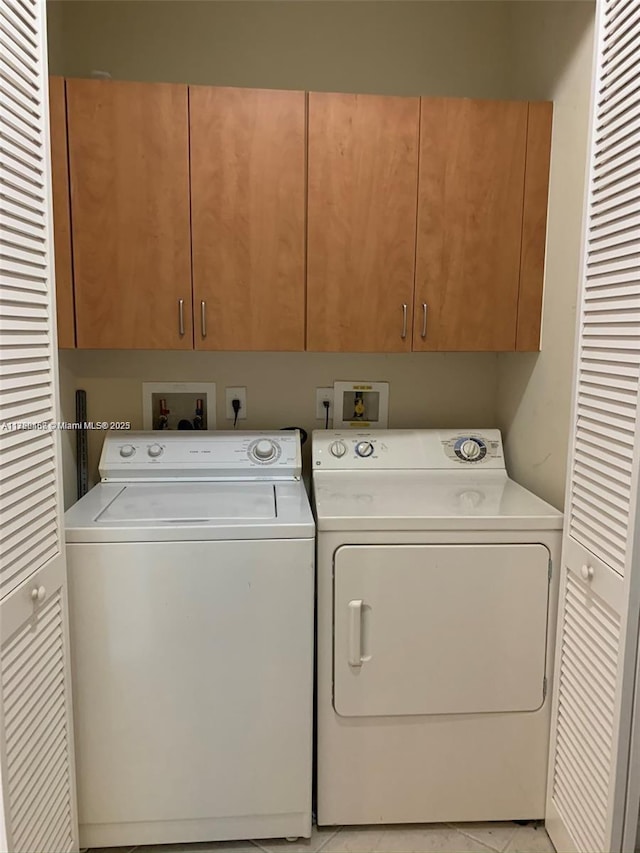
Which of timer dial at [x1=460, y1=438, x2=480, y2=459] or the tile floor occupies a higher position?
timer dial at [x1=460, y1=438, x2=480, y2=459]

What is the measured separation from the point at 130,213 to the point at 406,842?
Result: 203 cm

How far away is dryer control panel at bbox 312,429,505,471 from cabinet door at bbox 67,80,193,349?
626 millimetres

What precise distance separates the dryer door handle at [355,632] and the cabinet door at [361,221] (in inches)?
31.1

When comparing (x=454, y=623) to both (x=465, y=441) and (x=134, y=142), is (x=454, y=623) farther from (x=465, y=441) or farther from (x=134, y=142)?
(x=134, y=142)

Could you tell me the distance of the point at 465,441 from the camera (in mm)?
2178

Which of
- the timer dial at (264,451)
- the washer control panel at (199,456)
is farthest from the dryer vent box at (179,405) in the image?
the timer dial at (264,451)

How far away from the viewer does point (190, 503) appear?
1.78 m

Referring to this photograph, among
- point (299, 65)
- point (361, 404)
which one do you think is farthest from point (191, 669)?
point (299, 65)

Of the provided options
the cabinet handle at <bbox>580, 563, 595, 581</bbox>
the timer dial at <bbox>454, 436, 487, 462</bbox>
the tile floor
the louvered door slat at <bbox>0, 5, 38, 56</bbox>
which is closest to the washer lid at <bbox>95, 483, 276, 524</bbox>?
the timer dial at <bbox>454, 436, 487, 462</bbox>

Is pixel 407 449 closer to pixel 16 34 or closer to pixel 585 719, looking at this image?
pixel 585 719

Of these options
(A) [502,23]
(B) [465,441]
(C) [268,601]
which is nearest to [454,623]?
(C) [268,601]

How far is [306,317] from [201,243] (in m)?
0.39

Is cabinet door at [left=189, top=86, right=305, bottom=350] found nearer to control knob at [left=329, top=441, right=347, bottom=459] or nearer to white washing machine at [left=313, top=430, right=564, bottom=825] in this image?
control knob at [left=329, top=441, right=347, bottom=459]

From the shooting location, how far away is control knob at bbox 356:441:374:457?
2131 mm
